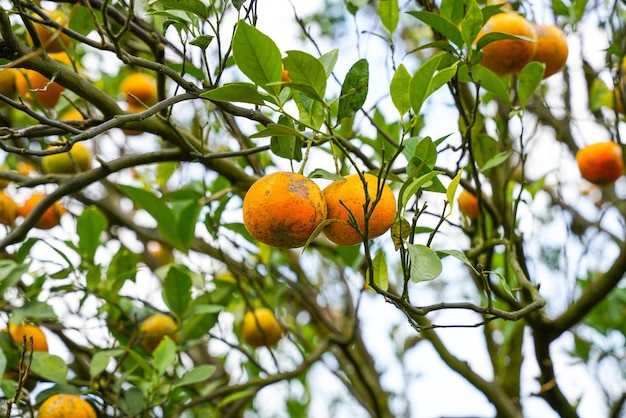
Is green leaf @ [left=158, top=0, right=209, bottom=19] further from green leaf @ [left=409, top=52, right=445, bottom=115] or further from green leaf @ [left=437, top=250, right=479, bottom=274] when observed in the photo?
green leaf @ [left=437, top=250, right=479, bottom=274]

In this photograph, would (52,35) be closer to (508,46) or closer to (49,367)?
(49,367)

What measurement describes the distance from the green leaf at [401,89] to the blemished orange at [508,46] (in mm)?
391

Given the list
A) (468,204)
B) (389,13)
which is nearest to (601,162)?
(468,204)

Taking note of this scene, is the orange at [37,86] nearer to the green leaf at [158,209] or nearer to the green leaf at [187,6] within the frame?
the green leaf at [158,209]

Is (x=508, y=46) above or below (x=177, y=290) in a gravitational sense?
above

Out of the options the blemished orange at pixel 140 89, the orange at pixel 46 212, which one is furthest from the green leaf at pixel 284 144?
the blemished orange at pixel 140 89

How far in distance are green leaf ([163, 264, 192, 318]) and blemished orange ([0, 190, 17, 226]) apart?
0.50 m

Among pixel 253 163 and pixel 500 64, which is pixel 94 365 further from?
pixel 500 64

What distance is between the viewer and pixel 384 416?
1.86 meters

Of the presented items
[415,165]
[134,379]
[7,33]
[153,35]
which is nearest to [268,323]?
[134,379]

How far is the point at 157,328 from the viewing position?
1.51 metres

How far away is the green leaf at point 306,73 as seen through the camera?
688mm

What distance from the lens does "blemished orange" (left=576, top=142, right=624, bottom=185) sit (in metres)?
1.62

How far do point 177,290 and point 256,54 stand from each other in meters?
0.82
